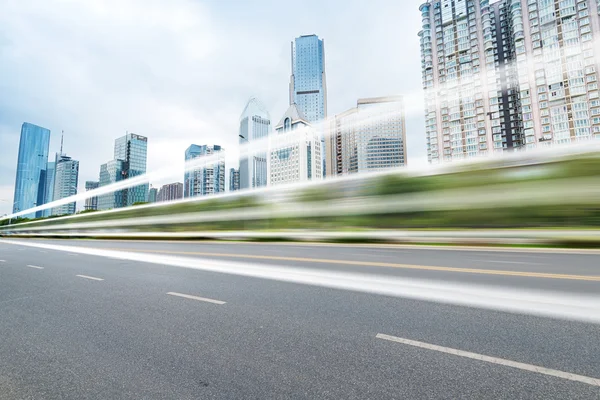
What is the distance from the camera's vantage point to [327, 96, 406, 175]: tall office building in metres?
183

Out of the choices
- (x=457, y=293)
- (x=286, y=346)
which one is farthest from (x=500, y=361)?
(x=457, y=293)

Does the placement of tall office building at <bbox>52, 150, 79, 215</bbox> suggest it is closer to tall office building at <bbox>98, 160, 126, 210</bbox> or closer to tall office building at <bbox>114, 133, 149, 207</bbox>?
tall office building at <bbox>98, 160, 126, 210</bbox>

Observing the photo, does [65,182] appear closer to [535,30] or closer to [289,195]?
[289,195]

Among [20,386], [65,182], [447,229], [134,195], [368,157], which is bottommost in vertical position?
[20,386]

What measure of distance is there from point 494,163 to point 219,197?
19.1 m

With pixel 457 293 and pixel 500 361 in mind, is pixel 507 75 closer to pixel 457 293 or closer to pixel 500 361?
pixel 457 293

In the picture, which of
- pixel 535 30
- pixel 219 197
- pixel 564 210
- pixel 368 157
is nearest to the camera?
pixel 564 210

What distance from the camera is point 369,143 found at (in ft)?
616

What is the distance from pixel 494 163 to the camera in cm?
1498

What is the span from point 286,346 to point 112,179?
139m

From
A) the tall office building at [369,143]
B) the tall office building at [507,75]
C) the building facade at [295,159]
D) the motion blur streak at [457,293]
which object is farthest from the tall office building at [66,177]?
the motion blur streak at [457,293]

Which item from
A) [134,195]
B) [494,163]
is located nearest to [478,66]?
[494,163]

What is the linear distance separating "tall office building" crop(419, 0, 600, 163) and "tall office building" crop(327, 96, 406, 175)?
82.5 meters

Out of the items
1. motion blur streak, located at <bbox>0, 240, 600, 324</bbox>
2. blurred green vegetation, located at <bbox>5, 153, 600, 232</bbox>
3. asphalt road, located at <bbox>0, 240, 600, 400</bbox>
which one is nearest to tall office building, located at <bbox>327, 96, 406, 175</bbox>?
blurred green vegetation, located at <bbox>5, 153, 600, 232</bbox>
